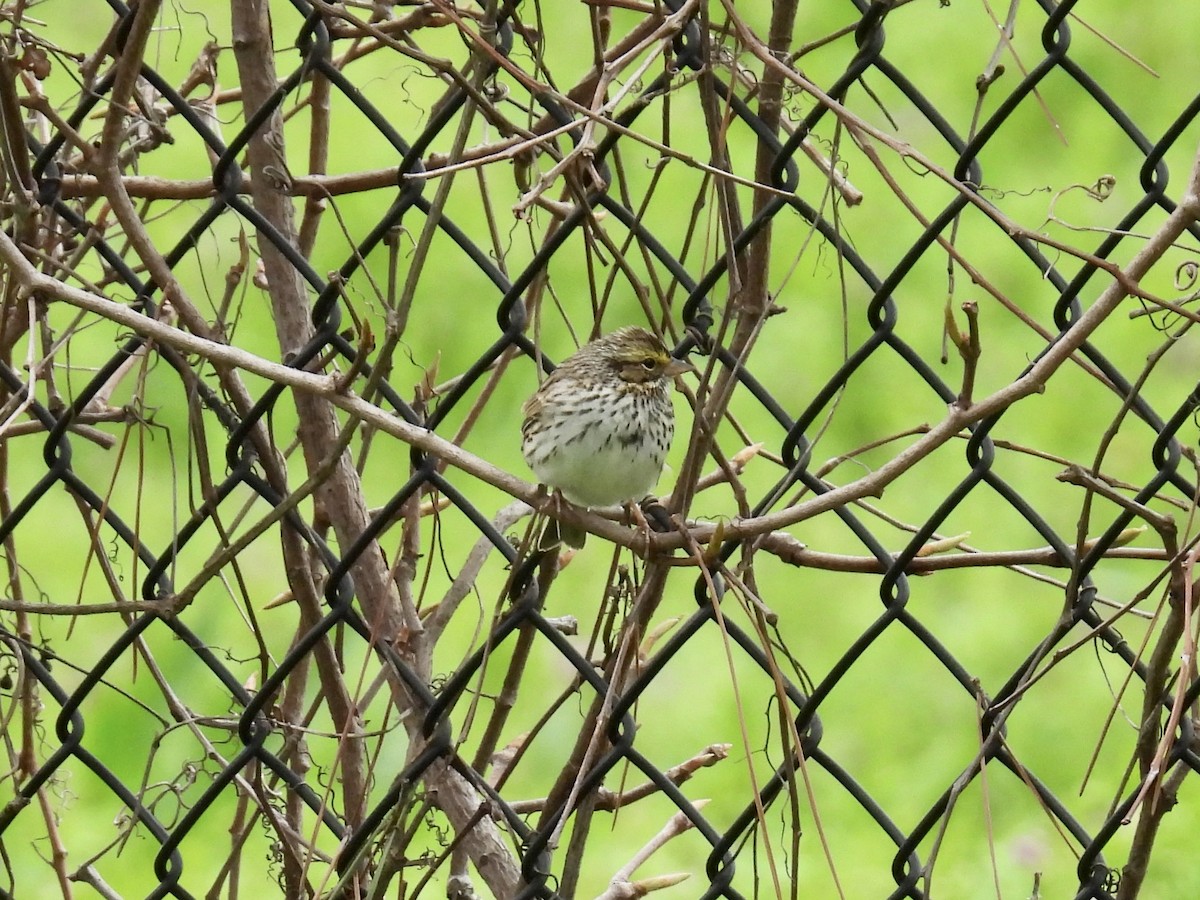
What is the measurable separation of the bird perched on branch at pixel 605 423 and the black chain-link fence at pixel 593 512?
0.46ft

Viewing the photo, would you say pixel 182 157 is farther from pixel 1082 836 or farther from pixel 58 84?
pixel 1082 836

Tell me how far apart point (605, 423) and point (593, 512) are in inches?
6.9

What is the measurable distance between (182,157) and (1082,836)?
4.88 metres

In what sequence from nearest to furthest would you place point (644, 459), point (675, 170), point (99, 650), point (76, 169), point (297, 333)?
point (297, 333) < point (76, 169) < point (644, 459) < point (99, 650) < point (675, 170)

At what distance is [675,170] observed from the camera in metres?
5.91

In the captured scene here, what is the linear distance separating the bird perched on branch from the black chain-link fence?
0.14m

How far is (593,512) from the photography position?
284 centimetres

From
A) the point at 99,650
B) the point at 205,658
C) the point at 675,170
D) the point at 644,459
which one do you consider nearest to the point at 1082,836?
the point at 644,459

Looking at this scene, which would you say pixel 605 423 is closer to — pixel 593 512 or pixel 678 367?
pixel 593 512

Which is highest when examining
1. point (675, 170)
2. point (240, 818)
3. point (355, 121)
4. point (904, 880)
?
point (355, 121)

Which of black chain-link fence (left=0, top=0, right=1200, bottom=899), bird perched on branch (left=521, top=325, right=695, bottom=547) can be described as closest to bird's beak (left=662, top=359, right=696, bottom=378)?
black chain-link fence (left=0, top=0, right=1200, bottom=899)

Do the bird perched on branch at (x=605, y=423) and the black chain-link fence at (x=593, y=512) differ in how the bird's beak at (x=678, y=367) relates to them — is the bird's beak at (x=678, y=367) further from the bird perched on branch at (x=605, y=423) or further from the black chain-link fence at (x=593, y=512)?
the bird perched on branch at (x=605, y=423)

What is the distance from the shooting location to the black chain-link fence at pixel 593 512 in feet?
6.20

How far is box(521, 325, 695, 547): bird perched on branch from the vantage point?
2.73 meters
